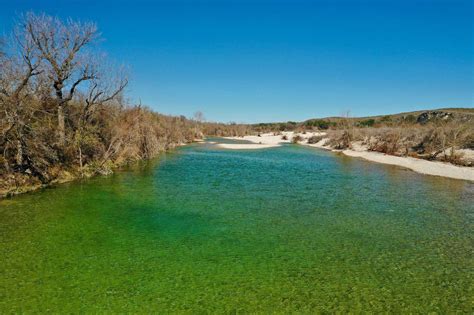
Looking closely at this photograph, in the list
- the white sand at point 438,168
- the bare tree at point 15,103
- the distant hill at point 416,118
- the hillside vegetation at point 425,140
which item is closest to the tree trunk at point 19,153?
the bare tree at point 15,103

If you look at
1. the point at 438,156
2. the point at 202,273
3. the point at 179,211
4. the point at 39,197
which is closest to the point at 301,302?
the point at 202,273

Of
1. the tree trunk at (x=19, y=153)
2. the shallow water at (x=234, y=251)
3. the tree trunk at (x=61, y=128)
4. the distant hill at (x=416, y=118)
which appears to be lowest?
the shallow water at (x=234, y=251)

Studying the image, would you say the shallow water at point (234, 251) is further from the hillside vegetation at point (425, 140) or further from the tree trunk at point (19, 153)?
the hillside vegetation at point (425, 140)

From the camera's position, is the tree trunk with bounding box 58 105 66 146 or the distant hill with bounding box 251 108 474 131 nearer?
the tree trunk with bounding box 58 105 66 146

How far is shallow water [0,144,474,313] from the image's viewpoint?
7.68 metres

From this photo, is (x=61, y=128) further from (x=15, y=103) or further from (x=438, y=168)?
(x=438, y=168)

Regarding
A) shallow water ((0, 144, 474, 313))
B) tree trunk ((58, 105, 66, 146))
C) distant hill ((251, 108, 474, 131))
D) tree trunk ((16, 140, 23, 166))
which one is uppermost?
distant hill ((251, 108, 474, 131))

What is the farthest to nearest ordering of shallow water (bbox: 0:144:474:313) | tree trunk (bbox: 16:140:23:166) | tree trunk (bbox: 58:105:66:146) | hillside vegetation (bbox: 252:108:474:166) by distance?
1. hillside vegetation (bbox: 252:108:474:166)
2. tree trunk (bbox: 58:105:66:146)
3. tree trunk (bbox: 16:140:23:166)
4. shallow water (bbox: 0:144:474:313)

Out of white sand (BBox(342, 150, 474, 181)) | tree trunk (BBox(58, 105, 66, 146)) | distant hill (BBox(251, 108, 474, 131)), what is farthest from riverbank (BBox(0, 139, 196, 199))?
distant hill (BBox(251, 108, 474, 131))

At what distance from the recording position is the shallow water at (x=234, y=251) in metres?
7.68

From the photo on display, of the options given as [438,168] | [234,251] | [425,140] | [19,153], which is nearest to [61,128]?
[19,153]

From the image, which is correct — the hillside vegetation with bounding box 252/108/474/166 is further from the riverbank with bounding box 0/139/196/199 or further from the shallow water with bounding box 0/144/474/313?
the riverbank with bounding box 0/139/196/199

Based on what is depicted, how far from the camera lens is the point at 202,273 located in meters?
8.95

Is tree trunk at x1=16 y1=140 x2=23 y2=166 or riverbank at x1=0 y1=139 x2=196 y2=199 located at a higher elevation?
tree trunk at x1=16 y1=140 x2=23 y2=166
